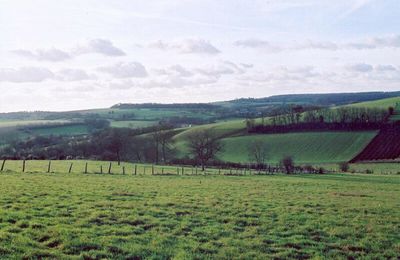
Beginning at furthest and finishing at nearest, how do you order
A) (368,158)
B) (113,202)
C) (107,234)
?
(368,158), (113,202), (107,234)

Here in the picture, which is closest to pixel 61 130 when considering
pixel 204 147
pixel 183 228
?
pixel 204 147

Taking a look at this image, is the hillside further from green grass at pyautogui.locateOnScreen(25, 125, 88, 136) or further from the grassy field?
green grass at pyautogui.locateOnScreen(25, 125, 88, 136)

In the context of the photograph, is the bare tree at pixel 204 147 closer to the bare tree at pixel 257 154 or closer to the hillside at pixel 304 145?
the bare tree at pixel 257 154

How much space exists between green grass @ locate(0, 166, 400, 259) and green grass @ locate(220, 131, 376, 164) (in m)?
89.4

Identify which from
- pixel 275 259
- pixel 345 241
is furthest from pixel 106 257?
pixel 345 241

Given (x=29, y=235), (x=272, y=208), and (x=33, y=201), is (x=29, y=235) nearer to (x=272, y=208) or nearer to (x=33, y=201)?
(x=33, y=201)

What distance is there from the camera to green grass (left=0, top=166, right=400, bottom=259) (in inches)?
504

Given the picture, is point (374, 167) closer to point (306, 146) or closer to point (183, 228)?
point (306, 146)

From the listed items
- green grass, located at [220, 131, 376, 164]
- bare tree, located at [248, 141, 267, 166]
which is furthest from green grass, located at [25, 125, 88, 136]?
bare tree, located at [248, 141, 267, 166]

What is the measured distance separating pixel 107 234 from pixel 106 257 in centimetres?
258

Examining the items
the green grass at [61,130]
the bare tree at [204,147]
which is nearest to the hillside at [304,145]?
the bare tree at [204,147]

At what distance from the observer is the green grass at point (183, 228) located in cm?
1281

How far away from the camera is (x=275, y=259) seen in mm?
12781

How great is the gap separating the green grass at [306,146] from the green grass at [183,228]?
293 ft
